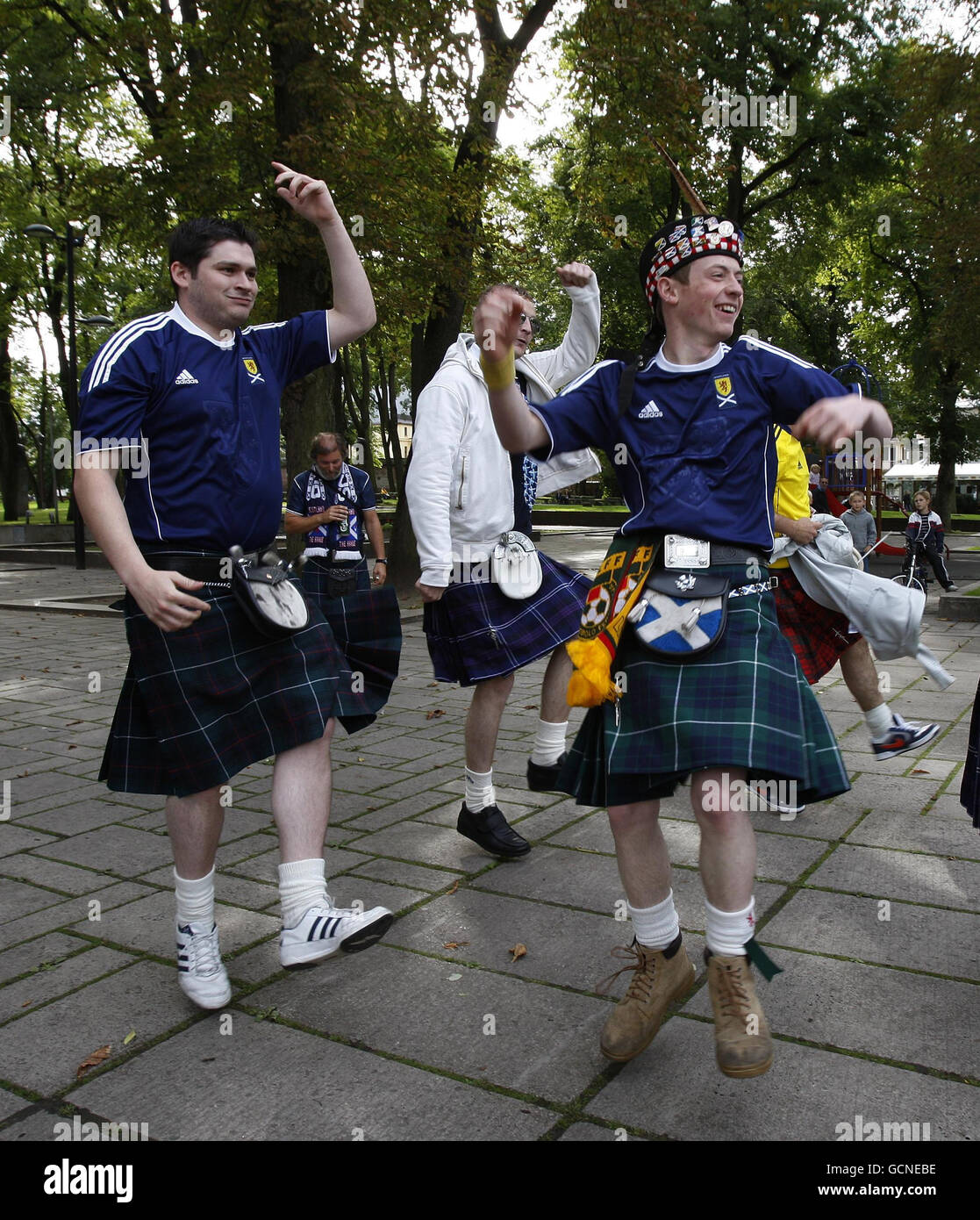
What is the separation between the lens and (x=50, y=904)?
3725 millimetres

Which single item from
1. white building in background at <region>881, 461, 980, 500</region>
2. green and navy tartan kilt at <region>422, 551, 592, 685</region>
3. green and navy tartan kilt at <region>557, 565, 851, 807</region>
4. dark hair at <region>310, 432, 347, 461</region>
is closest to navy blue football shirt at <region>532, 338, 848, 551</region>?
green and navy tartan kilt at <region>557, 565, 851, 807</region>

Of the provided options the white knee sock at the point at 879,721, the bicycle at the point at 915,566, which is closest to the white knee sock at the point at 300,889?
the white knee sock at the point at 879,721

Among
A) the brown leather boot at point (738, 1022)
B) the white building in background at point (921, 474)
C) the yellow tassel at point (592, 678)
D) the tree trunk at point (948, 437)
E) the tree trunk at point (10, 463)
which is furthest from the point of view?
the white building in background at point (921, 474)

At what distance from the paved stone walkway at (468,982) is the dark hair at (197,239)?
6.66 ft

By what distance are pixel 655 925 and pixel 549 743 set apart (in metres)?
1.90

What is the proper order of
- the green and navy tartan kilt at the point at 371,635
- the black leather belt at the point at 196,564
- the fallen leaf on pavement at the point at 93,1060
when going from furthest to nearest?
the green and navy tartan kilt at the point at 371,635, the black leather belt at the point at 196,564, the fallen leaf on pavement at the point at 93,1060

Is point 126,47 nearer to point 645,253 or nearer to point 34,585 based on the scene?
point 34,585

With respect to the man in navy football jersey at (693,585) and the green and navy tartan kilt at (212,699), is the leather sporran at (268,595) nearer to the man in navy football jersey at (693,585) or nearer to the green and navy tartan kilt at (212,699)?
the green and navy tartan kilt at (212,699)

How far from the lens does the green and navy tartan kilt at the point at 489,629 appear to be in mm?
4094

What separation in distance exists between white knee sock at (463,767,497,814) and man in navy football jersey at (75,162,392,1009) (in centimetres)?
128

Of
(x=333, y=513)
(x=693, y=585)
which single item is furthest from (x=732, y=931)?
(x=333, y=513)

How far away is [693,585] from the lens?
249 centimetres

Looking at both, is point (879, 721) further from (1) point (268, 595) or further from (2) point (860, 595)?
(1) point (268, 595)

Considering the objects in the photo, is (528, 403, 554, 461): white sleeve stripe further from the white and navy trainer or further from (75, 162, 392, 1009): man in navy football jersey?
the white and navy trainer
